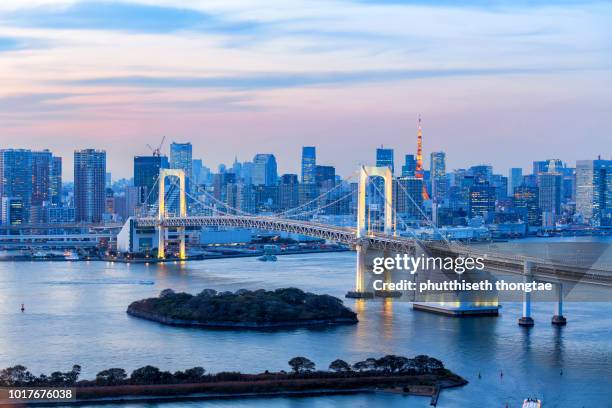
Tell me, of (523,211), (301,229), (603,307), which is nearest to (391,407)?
(603,307)

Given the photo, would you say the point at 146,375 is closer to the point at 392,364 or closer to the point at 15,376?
the point at 15,376

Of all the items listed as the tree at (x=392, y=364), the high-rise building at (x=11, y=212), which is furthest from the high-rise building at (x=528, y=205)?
the tree at (x=392, y=364)

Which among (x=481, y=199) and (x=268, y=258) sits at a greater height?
(x=481, y=199)

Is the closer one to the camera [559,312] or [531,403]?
[531,403]

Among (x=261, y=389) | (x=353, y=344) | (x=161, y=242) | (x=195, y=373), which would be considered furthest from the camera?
(x=161, y=242)

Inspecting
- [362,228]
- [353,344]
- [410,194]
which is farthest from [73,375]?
[410,194]

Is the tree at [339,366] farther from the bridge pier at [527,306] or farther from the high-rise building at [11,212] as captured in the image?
the high-rise building at [11,212]

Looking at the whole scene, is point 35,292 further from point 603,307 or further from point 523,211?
point 523,211
